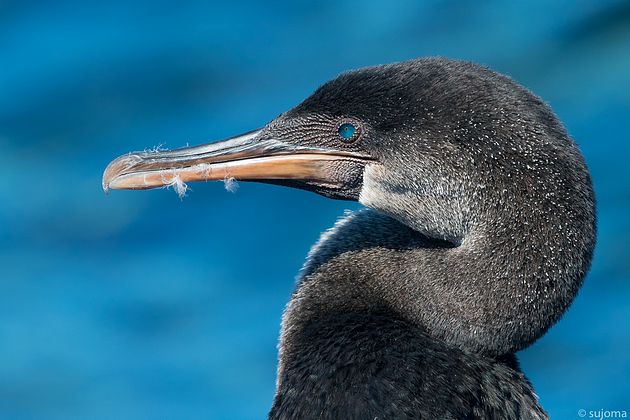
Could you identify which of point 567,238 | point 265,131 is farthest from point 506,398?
point 265,131

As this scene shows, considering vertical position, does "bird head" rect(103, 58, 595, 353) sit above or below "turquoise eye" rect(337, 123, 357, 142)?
below

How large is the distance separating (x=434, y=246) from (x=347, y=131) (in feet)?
1.62

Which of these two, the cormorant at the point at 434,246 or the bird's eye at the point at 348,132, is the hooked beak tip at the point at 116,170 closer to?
the cormorant at the point at 434,246

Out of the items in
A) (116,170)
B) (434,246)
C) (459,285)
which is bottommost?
(459,285)

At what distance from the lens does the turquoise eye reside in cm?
434

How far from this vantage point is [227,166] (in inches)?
176

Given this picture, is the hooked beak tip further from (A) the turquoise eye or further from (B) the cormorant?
(A) the turquoise eye

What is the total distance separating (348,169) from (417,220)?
319mm

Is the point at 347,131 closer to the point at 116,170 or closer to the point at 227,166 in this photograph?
the point at 227,166

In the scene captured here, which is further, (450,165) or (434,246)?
(434,246)

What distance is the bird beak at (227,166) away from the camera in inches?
174

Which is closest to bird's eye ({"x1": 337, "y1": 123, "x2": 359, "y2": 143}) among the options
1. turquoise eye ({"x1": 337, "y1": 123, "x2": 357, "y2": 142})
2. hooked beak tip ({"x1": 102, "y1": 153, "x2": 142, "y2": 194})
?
turquoise eye ({"x1": 337, "y1": 123, "x2": 357, "y2": 142})

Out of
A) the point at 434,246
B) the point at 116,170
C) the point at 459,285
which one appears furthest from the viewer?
the point at 116,170

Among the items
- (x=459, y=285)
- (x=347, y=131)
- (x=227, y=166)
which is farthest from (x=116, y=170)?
(x=459, y=285)
